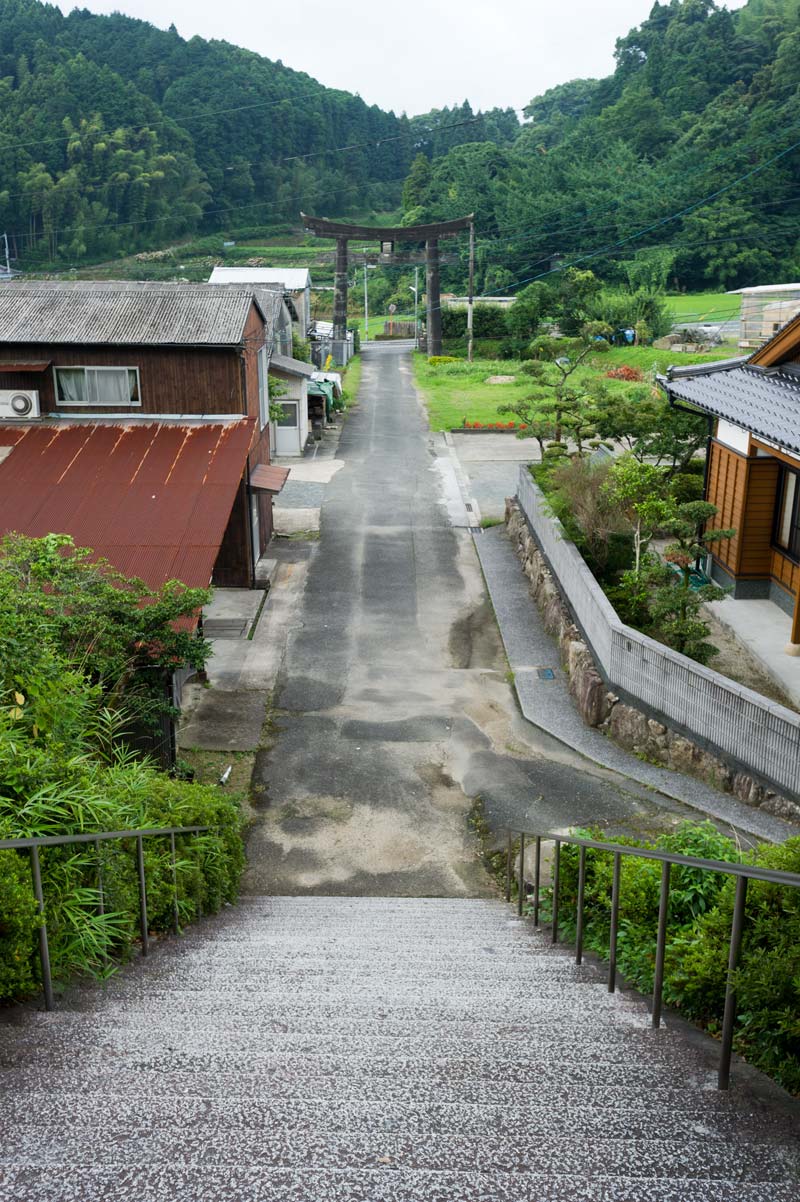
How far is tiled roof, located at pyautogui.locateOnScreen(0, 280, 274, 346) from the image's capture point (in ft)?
65.8

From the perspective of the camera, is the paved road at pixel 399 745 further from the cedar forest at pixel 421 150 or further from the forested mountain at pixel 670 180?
the cedar forest at pixel 421 150

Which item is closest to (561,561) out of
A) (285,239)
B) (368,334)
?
(368,334)

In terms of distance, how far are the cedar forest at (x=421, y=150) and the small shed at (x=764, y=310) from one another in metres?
20.9

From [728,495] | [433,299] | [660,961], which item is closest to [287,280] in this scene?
[433,299]

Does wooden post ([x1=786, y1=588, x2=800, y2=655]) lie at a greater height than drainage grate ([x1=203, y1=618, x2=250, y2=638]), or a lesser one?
greater

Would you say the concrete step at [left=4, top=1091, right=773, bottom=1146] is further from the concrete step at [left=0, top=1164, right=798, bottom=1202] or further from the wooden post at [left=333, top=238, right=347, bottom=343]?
the wooden post at [left=333, top=238, right=347, bottom=343]

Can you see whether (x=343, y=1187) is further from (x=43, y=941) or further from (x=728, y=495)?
(x=728, y=495)

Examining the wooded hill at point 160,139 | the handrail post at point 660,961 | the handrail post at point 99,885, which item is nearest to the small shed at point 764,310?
the handrail post at point 660,961

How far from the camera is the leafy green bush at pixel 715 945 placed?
13.4 ft

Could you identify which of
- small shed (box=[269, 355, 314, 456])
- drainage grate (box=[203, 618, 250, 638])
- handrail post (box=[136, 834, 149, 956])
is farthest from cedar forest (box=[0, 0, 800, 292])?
handrail post (box=[136, 834, 149, 956])

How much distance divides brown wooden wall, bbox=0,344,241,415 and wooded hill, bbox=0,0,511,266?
282ft

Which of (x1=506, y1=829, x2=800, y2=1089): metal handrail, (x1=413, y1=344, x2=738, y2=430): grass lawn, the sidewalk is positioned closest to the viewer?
(x1=506, y1=829, x2=800, y2=1089): metal handrail

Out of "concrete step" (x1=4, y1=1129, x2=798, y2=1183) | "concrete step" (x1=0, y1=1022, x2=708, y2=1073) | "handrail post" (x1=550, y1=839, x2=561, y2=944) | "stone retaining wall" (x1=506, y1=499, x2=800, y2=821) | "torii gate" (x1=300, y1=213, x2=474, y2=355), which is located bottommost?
"stone retaining wall" (x1=506, y1=499, x2=800, y2=821)

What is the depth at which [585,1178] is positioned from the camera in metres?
3.29
